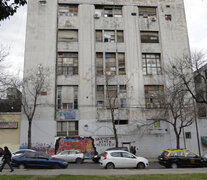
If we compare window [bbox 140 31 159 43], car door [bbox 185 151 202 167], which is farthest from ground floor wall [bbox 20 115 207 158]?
window [bbox 140 31 159 43]

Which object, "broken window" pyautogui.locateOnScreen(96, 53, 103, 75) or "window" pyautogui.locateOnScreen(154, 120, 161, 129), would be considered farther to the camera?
"broken window" pyautogui.locateOnScreen(96, 53, 103, 75)

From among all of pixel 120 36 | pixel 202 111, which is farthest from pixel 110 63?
pixel 202 111

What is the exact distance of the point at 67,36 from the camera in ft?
94.0

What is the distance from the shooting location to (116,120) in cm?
2633

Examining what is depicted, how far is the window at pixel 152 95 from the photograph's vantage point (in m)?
26.8

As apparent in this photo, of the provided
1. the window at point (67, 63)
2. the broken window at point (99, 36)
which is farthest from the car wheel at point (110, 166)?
the broken window at point (99, 36)

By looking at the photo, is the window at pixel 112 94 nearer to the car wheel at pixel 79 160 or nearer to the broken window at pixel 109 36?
the broken window at pixel 109 36

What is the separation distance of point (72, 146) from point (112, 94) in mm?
7919

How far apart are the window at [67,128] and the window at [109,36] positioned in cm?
1158

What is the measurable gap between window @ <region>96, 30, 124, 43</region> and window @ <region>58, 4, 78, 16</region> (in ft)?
14.1

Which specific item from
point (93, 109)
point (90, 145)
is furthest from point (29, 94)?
point (90, 145)

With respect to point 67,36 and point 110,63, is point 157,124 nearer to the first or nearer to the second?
point 110,63

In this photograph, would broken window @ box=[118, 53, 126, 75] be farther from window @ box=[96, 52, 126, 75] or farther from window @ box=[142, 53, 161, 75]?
window @ box=[142, 53, 161, 75]

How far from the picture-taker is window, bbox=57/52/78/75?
2761 cm
